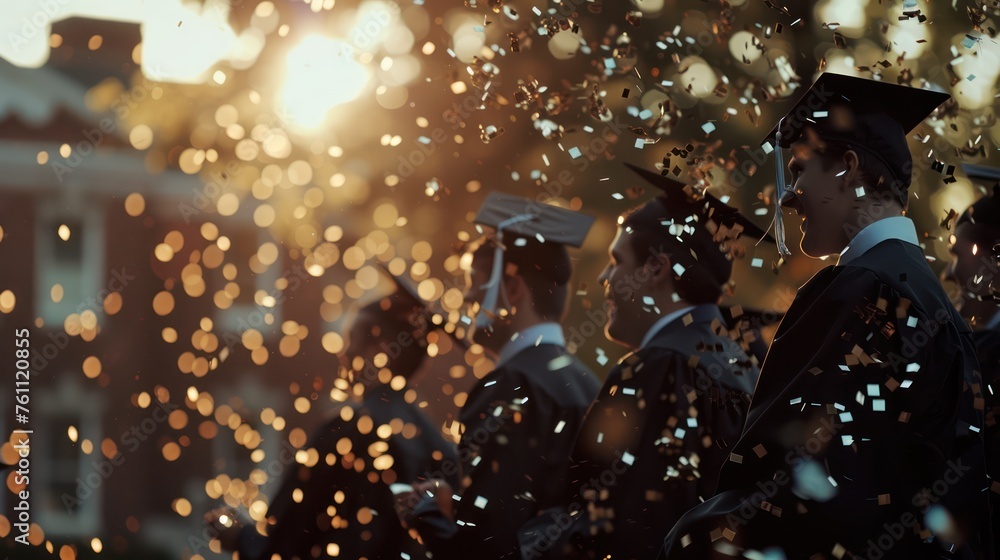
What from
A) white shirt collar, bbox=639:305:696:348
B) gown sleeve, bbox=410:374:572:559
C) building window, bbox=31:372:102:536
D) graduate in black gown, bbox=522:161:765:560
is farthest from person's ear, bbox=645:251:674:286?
building window, bbox=31:372:102:536

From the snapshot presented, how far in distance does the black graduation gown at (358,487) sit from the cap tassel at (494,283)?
15.8 inches

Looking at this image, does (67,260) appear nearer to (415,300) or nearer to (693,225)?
(415,300)

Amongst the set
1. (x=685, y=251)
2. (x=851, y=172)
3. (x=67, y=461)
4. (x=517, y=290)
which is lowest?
(x=67, y=461)

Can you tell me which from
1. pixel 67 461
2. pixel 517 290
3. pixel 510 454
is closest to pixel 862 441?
pixel 510 454

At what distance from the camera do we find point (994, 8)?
3.96m

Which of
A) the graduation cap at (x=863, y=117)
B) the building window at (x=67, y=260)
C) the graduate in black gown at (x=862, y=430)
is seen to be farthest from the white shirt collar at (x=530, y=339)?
the building window at (x=67, y=260)

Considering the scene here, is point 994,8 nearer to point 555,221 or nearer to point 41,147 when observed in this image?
point 555,221

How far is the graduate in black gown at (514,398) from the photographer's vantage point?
327 centimetres

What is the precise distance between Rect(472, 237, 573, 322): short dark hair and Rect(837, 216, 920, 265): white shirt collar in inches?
54.0

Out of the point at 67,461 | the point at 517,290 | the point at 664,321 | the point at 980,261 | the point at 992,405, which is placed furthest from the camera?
the point at 67,461

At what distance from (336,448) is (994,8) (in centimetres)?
304

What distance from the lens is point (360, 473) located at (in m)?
3.46

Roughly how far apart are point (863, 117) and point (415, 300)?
1.80 metres

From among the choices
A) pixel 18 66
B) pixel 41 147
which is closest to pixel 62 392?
pixel 41 147
